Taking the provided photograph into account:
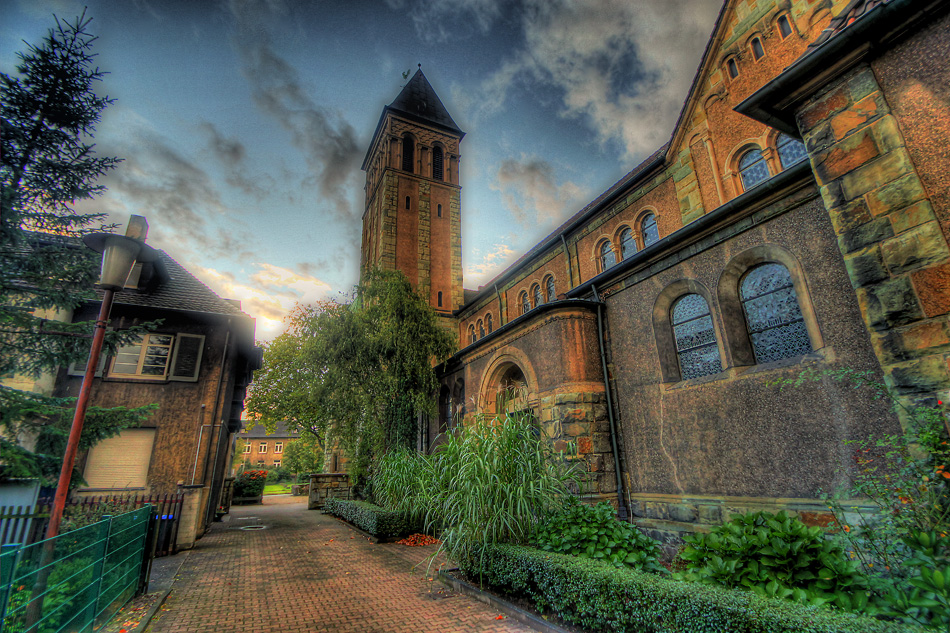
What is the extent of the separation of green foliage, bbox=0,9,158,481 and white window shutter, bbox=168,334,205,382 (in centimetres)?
512

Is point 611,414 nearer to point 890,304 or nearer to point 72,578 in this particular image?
point 890,304

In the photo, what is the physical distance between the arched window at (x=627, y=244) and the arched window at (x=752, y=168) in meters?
3.35

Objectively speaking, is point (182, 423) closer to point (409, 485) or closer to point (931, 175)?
point (409, 485)

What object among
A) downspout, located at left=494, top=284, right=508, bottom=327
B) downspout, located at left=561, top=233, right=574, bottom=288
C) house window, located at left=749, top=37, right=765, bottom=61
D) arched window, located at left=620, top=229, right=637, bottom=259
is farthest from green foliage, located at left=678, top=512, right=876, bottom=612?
downspout, located at left=494, top=284, right=508, bottom=327

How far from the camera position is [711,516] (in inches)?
270

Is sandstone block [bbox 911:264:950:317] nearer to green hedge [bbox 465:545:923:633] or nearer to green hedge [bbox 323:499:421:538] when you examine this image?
green hedge [bbox 465:545:923:633]

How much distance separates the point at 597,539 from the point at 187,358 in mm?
12315

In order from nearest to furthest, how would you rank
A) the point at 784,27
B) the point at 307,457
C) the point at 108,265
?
the point at 108,265 → the point at 784,27 → the point at 307,457

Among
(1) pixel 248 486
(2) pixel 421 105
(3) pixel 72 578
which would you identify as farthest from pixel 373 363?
(2) pixel 421 105

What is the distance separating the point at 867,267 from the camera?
4.49 metres

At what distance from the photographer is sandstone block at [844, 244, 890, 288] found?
4.39 meters

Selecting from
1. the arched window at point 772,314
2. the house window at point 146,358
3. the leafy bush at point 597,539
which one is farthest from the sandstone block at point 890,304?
the house window at point 146,358

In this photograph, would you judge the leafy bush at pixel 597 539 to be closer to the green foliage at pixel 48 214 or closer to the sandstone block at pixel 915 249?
the sandstone block at pixel 915 249

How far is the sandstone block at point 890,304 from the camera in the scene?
4.13m
